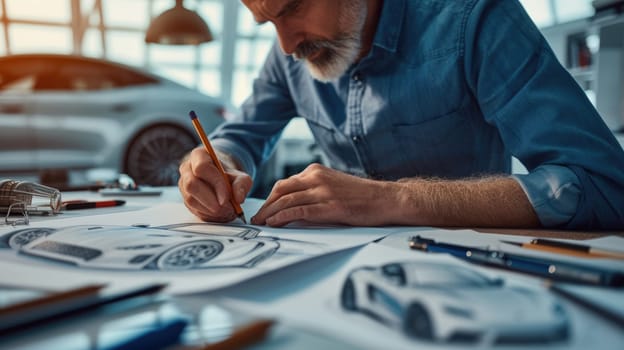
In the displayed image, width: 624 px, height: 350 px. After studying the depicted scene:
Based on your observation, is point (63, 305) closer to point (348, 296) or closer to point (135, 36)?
point (348, 296)

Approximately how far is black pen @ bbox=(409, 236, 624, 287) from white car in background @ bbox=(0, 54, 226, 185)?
3.23m

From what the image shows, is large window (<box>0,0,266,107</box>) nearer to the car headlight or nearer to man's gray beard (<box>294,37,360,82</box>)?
man's gray beard (<box>294,37,360,82</box>)

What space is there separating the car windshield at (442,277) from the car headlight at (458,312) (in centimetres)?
3

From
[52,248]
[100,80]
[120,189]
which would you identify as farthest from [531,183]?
[100,80]

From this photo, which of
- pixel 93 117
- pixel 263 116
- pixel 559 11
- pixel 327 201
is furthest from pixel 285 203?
pixel 559 11

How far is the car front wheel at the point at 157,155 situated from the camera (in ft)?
11.7

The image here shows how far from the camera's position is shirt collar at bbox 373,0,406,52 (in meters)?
0.97

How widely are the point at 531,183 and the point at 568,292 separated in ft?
1.17

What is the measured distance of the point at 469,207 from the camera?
2.24 feet

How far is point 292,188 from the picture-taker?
70 centimetres

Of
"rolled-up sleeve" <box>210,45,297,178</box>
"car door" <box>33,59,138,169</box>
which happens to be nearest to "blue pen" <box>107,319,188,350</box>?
"rolled-up sleeve" <box>210,45,297,178</box>

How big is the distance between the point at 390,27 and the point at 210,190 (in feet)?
1.57

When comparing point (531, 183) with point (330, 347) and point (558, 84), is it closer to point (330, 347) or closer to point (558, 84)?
point (558, 84)

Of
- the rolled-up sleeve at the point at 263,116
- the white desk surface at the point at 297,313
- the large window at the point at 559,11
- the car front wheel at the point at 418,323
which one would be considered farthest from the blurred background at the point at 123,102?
the car front wheel at the point at 418,323
